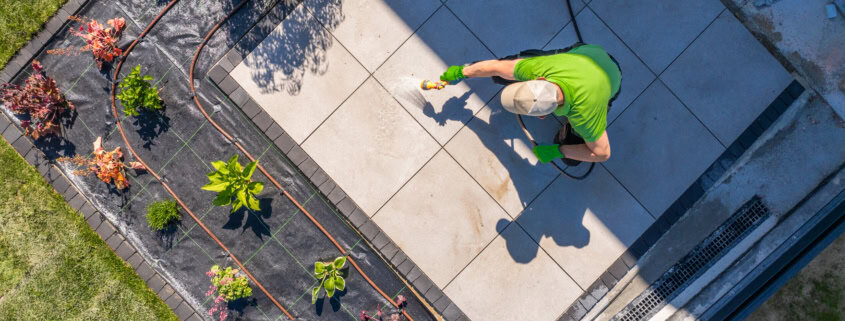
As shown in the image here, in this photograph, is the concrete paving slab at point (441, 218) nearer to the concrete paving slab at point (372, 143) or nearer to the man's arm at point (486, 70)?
the concrete paving slab at point (372, 143)

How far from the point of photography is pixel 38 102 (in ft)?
20.4

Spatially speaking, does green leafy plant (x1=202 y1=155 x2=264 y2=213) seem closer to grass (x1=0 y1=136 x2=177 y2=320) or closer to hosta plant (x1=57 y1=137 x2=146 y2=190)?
hosta plant (x1=57 y1=137 x2=146 y2=190)

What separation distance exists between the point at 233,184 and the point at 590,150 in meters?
4.57

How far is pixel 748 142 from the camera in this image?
6.25 meters

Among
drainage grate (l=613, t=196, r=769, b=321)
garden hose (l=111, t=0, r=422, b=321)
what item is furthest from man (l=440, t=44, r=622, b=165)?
garden hose (l=111, t=0, r=422, b=321)

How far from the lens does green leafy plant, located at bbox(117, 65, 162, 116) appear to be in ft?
19.8

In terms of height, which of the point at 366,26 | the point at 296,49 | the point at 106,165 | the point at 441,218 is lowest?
the point at 441,218

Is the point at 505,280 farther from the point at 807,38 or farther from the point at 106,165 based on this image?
the point at 106,165

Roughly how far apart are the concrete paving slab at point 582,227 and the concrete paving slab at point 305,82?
320 centimetres

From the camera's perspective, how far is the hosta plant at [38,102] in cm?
616

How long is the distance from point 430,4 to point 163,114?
413cm

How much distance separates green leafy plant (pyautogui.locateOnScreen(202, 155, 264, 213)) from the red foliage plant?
2339mm

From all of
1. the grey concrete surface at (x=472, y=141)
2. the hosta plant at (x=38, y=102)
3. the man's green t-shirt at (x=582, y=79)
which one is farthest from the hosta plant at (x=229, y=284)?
the man's green t-shirt at (x=582, y=79)

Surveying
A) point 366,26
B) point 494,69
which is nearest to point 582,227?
point 494,69
